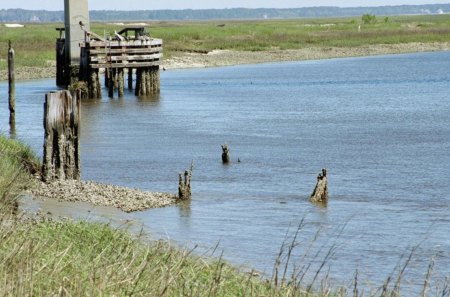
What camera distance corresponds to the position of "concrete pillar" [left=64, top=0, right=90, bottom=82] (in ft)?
155

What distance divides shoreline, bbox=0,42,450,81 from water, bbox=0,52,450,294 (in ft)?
21.9

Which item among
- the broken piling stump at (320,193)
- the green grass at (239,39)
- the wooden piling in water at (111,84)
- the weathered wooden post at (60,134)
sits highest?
the weathered wooden post at (60,134)

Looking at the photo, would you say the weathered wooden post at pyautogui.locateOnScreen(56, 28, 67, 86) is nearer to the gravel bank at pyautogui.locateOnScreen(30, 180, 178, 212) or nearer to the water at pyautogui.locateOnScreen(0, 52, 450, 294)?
the water at pyautogui.locateOnScreen(0, 52, 450, 294)

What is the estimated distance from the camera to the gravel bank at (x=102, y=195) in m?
17.4

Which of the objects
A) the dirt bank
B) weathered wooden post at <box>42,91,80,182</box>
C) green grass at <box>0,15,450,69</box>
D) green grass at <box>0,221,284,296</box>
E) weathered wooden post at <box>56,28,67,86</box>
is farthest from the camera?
the dirt bank

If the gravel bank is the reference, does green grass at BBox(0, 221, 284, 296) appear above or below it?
above

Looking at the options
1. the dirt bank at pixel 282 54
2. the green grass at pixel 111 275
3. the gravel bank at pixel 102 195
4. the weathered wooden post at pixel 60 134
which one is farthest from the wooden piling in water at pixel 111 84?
the green grass at pixel 111 275

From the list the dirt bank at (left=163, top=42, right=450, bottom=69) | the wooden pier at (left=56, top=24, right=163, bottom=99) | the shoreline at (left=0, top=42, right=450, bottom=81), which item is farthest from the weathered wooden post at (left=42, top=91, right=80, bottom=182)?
the dirt bank at (left=163, top=42, right=450, bottom=69)

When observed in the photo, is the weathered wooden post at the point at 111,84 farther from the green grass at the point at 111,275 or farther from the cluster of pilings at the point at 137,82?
the green grass at the point at 111,275

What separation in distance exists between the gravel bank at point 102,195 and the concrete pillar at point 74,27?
2926 centimetres

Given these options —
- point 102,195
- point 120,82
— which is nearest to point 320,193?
point 102,195

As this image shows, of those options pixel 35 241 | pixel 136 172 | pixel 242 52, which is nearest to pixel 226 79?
pixel 242 52

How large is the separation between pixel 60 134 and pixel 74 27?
29.5 meters

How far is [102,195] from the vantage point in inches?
704
